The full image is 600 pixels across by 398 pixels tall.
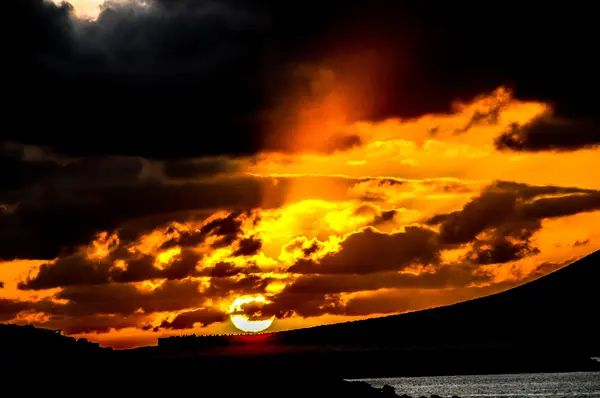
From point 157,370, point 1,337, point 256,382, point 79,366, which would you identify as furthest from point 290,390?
point 1,337

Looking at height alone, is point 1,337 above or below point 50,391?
above

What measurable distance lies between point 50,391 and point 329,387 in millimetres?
28924

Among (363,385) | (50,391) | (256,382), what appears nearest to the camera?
(50,391)

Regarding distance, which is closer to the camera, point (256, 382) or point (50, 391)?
point (50, 391)

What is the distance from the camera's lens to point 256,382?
4281 inches

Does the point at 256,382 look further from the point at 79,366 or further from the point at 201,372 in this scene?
the point at 79,366

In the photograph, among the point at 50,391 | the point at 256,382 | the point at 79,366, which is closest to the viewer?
the point at 50,391

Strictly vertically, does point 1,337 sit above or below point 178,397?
above

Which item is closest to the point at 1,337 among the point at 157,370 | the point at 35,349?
the point at 35,349

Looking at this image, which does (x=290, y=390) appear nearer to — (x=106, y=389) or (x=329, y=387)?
(x=329, y=387)

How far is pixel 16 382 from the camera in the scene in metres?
93.1

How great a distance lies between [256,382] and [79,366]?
15.6m

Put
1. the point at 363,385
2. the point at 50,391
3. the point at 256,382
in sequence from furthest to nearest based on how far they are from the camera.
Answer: the point at 363,385
the point at 256,382
the point at 50,391

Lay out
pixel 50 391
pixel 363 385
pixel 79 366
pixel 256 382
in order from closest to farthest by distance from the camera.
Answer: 1. pixel 50 391
2. pixel 79 366
3. pixel 256 382
4. pixel 363 385
